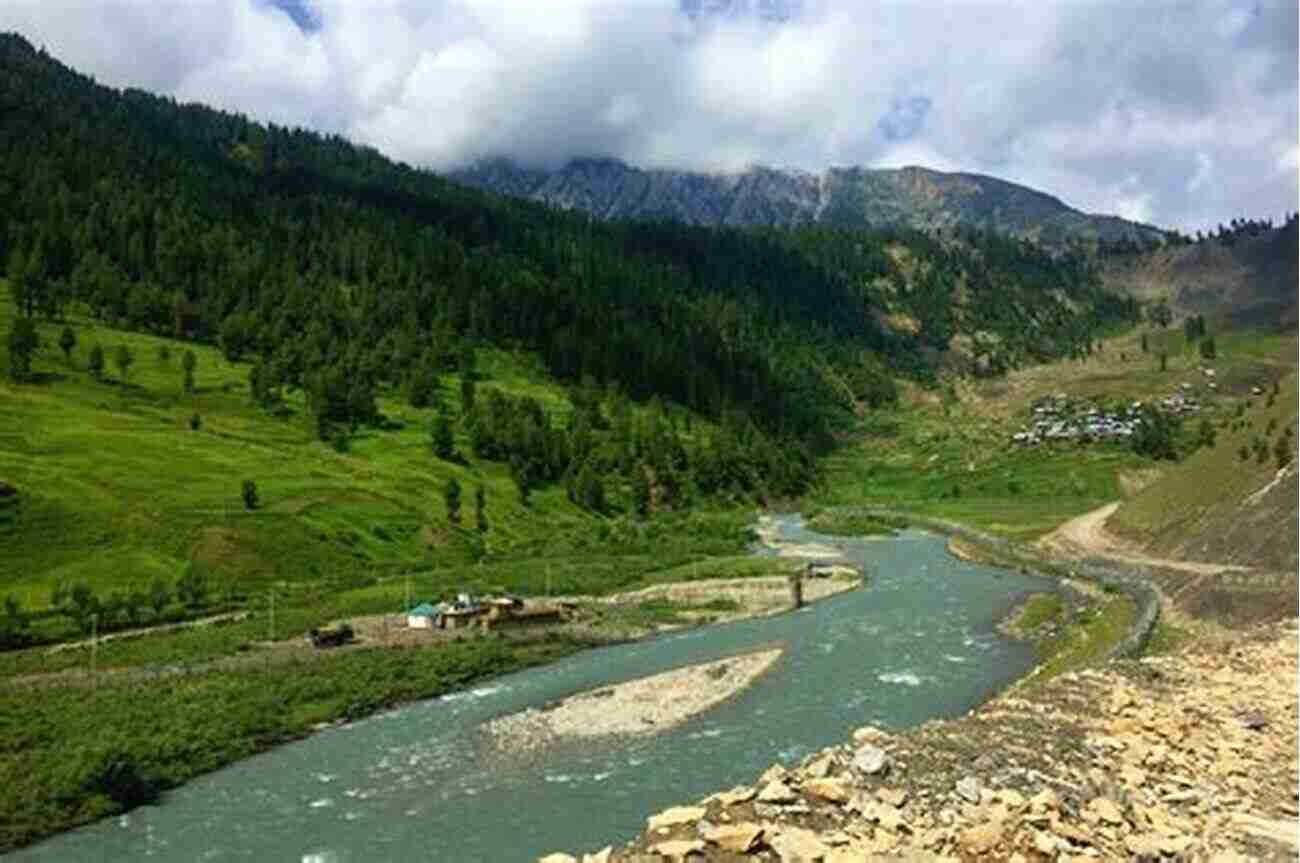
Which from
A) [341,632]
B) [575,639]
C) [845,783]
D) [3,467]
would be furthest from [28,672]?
[845,783]

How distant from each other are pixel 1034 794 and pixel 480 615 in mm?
72058

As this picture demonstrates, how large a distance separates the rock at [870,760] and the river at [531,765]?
1606cm

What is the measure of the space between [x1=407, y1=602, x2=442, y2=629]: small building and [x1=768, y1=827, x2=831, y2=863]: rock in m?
73.8

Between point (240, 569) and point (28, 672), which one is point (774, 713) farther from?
point (240, 569)

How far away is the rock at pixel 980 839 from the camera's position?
2691 cm

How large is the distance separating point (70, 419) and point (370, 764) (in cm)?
10741

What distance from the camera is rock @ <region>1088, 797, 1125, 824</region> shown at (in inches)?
1203

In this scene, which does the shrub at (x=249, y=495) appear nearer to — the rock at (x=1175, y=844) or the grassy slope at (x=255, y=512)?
the grassy slope at (x=255, y=512)

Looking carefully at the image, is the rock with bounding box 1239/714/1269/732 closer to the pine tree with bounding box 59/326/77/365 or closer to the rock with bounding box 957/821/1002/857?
the rock with bounding box 957/821/1002/857

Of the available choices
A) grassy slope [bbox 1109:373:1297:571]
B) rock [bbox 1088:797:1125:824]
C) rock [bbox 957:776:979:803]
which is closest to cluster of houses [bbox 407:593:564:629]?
grassy slope [bbox 1109:373:1297:571]

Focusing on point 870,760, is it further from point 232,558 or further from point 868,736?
point 232,558

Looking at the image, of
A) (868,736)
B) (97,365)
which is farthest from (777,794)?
(97,365)

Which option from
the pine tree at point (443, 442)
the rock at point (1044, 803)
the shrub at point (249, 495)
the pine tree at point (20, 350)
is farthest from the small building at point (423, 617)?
the pine tree at point (20, 350)

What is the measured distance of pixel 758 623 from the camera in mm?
103812
